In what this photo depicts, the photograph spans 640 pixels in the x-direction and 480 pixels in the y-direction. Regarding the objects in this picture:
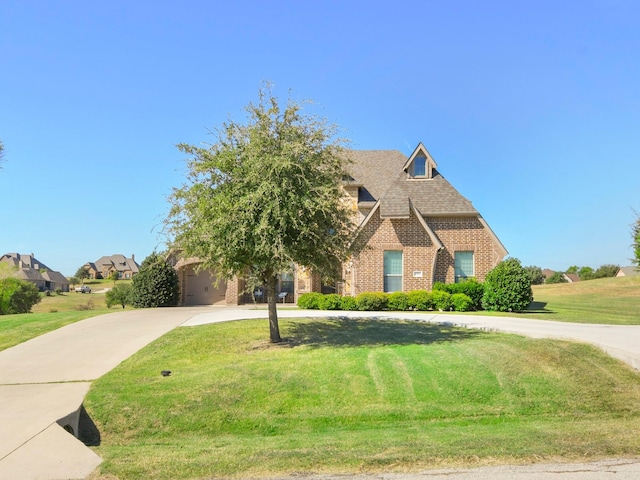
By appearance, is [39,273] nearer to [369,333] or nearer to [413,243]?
[413,243]

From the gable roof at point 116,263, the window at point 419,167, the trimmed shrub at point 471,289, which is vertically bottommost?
the trimmed shrub at point 471,289

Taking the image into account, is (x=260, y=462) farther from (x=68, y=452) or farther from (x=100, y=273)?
(x=100, y=273)

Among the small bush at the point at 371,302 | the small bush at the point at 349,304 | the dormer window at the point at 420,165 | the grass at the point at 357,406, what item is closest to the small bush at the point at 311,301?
the small bush at the point at 349,304

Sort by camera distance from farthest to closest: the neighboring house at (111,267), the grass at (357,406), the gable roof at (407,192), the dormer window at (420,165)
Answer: the neighboring house at (111,267) < the dormer window at (420,165) < the gable roof at (407,192) < the grass at (357,406)

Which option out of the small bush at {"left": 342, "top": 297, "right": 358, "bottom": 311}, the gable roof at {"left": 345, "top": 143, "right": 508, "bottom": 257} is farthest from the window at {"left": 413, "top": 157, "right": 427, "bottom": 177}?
the small bush at {"left": 342, "top": 297, "right": 358, "bottom": 311}

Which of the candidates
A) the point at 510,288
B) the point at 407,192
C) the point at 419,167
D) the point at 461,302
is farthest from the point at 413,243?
the point at 419,167

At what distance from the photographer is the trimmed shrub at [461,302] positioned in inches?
837

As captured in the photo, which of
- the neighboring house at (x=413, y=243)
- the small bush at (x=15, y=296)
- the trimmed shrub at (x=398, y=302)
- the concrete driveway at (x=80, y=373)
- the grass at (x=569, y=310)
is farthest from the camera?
the small bush at (x=15, y=296)

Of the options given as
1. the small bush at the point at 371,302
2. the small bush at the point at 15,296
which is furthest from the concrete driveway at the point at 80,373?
the small bush at the point at 15,296

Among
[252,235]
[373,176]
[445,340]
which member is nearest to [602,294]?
Result: [373,176]

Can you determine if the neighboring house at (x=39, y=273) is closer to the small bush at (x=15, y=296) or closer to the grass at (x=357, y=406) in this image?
the small bush at (x=15, y=296)

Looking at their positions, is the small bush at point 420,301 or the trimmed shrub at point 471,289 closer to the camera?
the small bush at point 420,301

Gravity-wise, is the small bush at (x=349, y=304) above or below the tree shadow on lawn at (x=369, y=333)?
above

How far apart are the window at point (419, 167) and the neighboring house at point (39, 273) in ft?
237
